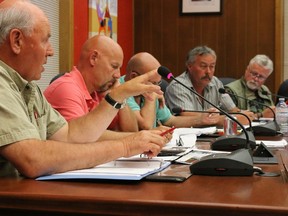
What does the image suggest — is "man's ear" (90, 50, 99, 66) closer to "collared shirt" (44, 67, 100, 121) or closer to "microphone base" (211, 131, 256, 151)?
"collared shirt" (44, 67, 100, 121)

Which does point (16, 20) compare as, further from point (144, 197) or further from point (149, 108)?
point (149, 108)

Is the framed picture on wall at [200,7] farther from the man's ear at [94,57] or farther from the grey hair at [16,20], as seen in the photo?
the grey hair at [16,20]

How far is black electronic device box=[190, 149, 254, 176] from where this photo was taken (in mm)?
1430

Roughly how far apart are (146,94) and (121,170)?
1.15 m

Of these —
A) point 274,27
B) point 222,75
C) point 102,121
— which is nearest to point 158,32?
point 222,75

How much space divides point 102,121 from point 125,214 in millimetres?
731

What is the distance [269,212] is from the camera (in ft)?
3.43

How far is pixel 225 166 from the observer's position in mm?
1429

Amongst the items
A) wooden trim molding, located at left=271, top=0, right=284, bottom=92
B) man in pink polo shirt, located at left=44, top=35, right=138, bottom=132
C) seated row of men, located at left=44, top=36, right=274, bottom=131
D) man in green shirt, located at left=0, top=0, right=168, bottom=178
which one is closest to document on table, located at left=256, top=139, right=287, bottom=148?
seated row of men, located at left=44, top=36, right=274, bottom=131

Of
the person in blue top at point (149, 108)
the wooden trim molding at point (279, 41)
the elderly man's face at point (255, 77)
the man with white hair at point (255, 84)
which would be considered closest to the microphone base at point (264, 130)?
the person in blue top at point (149, 108)

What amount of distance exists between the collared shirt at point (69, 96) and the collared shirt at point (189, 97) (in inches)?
57.7

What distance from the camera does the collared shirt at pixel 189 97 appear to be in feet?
12.8

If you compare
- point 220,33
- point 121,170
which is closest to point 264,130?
point 121,170

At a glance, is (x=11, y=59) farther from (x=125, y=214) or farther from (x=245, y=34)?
(x=245, y=34)
